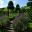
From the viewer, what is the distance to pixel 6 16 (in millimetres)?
1504

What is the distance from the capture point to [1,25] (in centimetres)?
148

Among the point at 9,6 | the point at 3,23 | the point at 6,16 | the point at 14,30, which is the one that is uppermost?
the point at 9,6

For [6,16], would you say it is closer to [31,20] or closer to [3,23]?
[3,23]

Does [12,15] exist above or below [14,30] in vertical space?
above

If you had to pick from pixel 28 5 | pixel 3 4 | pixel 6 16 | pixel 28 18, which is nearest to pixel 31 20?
pixel 28 18

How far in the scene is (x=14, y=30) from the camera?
146 centimetres

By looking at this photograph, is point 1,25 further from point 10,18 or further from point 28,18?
point 28,18

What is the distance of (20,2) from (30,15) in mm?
274

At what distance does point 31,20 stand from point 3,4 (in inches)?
20.9

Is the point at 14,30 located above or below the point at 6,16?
below

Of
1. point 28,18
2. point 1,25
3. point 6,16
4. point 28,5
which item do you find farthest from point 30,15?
point 1,25

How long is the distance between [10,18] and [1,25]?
0.59ft

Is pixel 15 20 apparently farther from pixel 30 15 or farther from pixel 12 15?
pixel 30 15

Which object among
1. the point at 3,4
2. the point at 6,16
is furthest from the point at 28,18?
the point at 3,4
